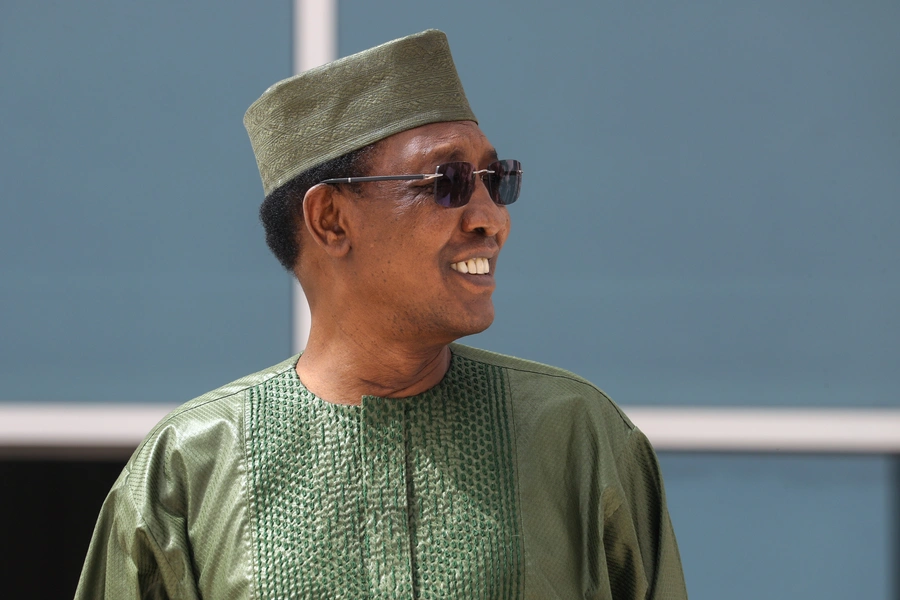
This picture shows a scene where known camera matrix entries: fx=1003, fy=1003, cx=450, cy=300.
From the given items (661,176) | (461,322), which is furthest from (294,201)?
(661,176)

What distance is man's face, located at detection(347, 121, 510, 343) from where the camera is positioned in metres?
1.67

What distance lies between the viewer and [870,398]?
2.93m

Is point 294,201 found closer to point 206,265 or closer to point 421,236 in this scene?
point 421,236

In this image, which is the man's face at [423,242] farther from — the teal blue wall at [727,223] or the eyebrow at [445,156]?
the teal blue wall at [727,223]

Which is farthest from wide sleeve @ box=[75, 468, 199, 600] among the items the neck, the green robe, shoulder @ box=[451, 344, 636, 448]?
shoulder @ box=[451, 344, 636, 448]

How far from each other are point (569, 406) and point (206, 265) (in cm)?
157

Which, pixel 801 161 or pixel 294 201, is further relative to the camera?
pixel 801 161

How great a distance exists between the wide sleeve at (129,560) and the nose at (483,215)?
0.76 m

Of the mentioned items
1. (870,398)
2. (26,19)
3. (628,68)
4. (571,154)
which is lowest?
(870,398)

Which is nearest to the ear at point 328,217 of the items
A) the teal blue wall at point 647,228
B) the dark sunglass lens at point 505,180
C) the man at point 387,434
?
the man at point 387,434

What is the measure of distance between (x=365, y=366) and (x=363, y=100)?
18.3 inches

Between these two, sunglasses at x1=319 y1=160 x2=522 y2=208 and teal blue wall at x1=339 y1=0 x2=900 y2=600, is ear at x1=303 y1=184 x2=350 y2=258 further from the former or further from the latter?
teal blue wall at x1=339 y1=0 x2=900 y2=600

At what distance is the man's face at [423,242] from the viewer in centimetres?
167

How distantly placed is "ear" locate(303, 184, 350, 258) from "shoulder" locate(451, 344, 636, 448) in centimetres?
33
